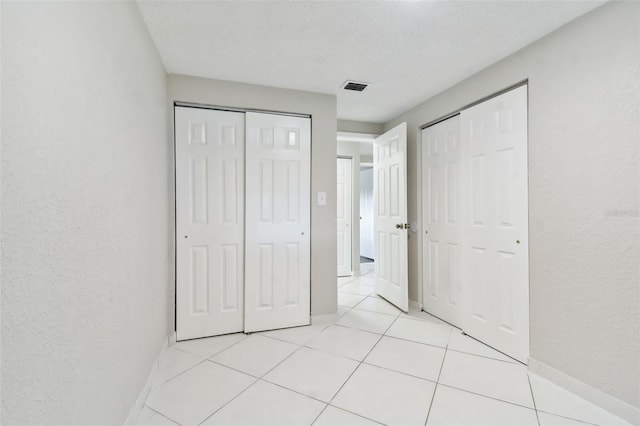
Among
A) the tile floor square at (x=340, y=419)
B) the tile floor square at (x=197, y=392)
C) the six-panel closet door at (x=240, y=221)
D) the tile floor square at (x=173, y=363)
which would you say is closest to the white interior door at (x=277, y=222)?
the six-panel closet door at (x=240, y=221)

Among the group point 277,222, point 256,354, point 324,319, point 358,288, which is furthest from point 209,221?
point 358,288

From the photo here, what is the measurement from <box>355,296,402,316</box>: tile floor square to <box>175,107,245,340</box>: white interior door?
1.48m

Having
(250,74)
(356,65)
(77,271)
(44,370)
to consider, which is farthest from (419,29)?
(44,370)

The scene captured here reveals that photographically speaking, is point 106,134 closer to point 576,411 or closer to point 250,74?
point 250,74

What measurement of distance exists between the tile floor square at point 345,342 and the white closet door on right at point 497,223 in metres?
0.94

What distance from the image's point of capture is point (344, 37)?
201cm

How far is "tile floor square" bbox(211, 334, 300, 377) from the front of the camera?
84.0 inches

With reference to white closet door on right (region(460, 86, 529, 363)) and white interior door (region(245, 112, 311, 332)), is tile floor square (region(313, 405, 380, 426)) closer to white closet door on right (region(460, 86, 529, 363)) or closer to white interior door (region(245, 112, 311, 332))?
white interior door (region(245, 112, 311, 332))

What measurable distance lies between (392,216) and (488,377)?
191 cm

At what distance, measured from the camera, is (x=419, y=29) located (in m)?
1.92

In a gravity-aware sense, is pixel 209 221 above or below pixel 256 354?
above

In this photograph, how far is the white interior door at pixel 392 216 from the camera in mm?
3299

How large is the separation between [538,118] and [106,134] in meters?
2.57

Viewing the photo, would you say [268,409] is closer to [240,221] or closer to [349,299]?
[240,221]
